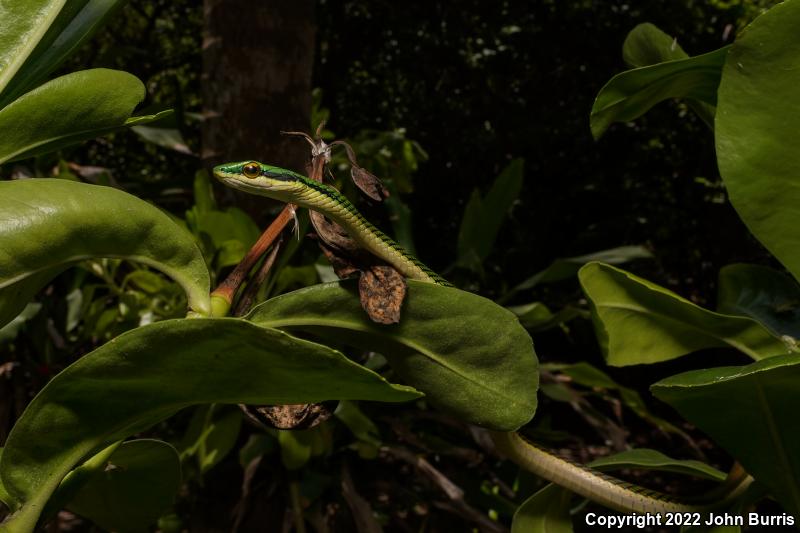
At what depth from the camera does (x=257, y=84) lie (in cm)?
207

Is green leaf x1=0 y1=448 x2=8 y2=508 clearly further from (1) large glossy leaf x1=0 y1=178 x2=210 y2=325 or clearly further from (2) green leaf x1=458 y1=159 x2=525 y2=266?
(2) green leaf x1=458 y1=159 x2=525 y2=266

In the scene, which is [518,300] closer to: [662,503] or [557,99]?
[557,99]

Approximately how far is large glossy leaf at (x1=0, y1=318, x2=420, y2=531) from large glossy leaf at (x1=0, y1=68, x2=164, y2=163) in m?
0.22

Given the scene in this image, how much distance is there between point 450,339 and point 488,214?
75.6 inches

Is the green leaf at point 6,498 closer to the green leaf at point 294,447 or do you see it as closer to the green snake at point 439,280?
the green snake at point 439,280

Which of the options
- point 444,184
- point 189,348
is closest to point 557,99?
point 444,184

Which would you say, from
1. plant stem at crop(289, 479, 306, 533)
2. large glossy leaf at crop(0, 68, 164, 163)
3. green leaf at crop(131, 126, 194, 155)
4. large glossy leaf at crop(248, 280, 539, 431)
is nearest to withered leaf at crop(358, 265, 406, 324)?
large glossy leaf at crop(248, 280, 539, 431)

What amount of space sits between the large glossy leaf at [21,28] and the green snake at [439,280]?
9.0 inches

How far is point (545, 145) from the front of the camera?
484 centimetres

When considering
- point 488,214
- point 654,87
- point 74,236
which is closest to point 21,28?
point 74,236

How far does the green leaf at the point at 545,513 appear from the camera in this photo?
86 cm

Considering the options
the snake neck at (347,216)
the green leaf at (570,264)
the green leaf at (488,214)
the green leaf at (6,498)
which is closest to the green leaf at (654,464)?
the snake neck at (347,216)

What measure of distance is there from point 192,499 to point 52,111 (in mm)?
1788

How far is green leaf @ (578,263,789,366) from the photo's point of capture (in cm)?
79
